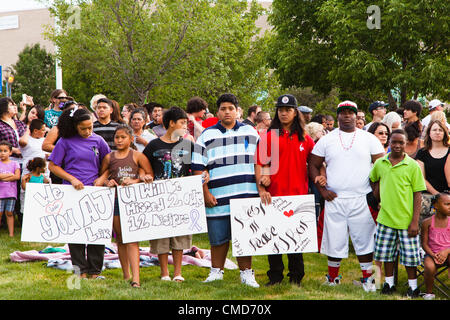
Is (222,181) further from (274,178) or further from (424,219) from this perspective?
(424,219)

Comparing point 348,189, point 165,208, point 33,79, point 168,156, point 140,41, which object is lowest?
point 165,208

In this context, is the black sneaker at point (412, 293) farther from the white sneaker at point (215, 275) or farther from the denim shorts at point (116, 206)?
the denim shorts at point (116, 206)

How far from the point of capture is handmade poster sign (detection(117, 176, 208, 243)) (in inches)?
233

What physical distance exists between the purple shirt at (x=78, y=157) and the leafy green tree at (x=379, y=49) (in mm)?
14762

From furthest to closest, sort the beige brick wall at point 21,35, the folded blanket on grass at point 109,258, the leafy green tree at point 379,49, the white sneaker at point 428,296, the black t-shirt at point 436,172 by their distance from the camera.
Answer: the beige brick wall at point 21,35, the leafy green tree at point 379,49, the folded blanket on grass at point 109,258, the black t-shirt at point 436,172, the white sneaker at point 428,296

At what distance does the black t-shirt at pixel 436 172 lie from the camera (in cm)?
628

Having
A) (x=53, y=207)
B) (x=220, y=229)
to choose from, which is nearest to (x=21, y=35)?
(x=53, y=207)

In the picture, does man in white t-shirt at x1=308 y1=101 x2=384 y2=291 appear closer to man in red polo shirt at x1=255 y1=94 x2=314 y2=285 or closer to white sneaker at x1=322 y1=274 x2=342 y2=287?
man in red polo shirt at x1=255 y1=94 x2=314 y2=285

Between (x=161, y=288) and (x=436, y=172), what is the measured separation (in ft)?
11.3

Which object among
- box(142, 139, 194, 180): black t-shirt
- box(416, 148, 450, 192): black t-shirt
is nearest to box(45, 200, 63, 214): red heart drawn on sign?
box(142, 139, 194, 180): black t-shirt

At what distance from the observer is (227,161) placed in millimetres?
5891

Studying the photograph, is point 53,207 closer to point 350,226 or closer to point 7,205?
point 350,226

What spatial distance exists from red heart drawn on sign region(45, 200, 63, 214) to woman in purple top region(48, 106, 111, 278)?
0.28 m

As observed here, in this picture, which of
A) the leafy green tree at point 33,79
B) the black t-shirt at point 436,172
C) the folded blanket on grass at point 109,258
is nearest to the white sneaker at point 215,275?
the folded blanket on grass at point 109,258
